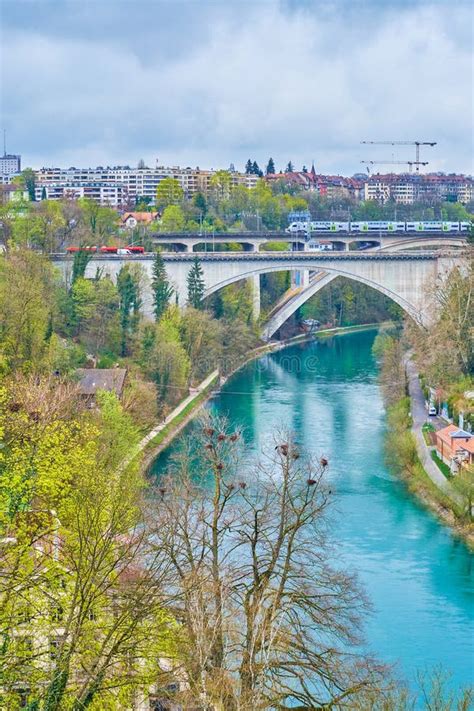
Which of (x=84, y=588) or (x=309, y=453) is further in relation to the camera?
(x=309, y=453)

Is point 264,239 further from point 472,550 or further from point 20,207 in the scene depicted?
point 472,550

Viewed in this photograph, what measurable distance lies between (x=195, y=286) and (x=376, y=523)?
17701mm

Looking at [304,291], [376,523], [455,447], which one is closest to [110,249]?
[304,291]

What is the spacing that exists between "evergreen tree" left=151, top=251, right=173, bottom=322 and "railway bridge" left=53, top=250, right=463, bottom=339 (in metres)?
0.47

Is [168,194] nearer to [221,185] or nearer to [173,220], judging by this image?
[221,185]

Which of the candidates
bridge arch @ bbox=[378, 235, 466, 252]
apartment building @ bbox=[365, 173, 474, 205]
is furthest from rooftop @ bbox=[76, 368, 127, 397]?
apartment building @ bbox=[365, 173, 474, 205]

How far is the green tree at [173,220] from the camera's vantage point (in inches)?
1834

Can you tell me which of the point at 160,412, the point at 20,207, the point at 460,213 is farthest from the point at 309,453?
the point at 460,213

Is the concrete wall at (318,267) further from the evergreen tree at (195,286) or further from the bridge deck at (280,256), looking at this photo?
the evergreen tree at (195,286)

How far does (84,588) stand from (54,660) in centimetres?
46

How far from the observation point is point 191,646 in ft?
30.2

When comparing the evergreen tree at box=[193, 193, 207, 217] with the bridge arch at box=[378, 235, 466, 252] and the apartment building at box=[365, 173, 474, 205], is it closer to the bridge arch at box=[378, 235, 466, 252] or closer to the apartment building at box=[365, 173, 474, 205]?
the bridge arch at box=[378, 235, 466, 252]

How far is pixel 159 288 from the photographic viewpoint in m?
32.4

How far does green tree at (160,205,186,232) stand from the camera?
46594 mm
